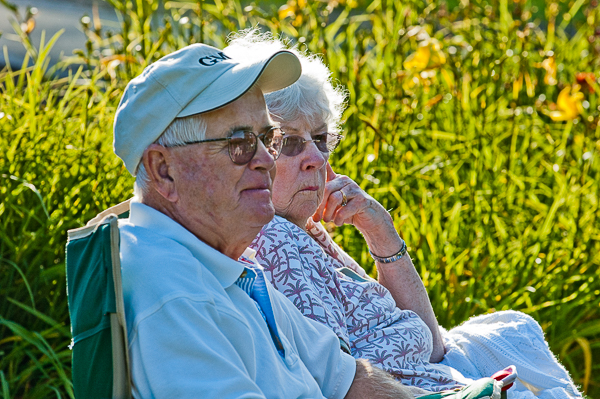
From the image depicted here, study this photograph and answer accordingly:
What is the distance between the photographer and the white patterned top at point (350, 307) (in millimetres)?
2238

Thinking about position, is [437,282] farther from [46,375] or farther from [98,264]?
[98,264]

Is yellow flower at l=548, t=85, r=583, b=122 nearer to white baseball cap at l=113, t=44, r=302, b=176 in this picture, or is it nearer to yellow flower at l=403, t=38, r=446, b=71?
yellow flower at l=403, t=38, r=446, b=71

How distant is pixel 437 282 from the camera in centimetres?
339

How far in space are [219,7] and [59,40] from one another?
587 centimetres

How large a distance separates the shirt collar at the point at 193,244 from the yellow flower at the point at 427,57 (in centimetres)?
271

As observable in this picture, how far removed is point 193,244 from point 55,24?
926cm

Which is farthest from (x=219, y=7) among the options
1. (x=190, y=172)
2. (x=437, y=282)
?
(x=190, y=172)

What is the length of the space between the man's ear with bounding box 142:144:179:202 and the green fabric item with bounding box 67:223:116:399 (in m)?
0.22

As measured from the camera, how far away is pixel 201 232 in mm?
1773

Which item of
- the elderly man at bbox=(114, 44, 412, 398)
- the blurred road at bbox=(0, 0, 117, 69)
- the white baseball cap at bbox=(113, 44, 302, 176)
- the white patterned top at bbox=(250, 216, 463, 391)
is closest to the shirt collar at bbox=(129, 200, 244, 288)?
the elderly man at bbox=(114, 44, 412, 398)

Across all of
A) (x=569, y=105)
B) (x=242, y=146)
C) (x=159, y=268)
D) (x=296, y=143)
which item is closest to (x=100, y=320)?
(x=159, y=268)

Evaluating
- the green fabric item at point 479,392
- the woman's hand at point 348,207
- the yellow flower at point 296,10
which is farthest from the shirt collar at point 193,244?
the yellow flower at point 296,10

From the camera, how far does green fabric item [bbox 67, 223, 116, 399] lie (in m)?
1.51

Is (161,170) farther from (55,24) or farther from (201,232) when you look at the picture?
(55,24)
